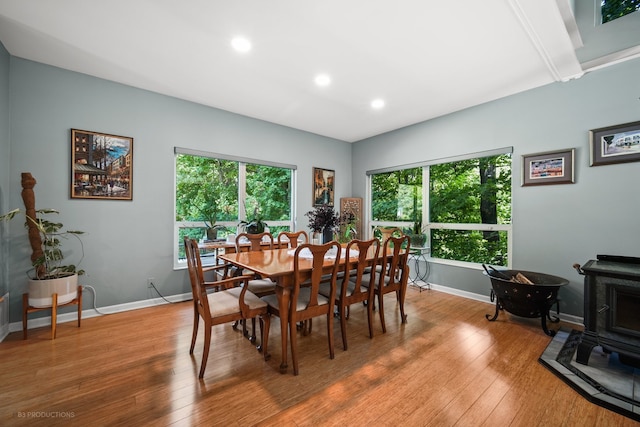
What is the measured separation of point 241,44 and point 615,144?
3839mm

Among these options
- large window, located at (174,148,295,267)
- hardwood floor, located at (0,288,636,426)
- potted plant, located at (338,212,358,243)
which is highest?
large window, located at (174,148,295,267)

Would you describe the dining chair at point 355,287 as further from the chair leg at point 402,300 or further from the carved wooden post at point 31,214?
the carved wooden post at point 31,214

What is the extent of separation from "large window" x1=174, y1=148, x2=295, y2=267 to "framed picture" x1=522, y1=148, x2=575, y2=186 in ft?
11.3

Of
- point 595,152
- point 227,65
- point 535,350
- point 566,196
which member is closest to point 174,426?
point 535,350

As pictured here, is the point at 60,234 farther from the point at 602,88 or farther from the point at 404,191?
the point at 602,88

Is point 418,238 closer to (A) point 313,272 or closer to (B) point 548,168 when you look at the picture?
(B) point 548,168

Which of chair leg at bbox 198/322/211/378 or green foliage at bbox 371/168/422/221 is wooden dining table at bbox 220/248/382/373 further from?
green foliage at bbox 371/168/422/221

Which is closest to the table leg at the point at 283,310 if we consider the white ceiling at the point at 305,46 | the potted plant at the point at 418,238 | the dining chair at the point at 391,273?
the dining chair at the point at 391,273

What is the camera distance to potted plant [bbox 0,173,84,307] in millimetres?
2445

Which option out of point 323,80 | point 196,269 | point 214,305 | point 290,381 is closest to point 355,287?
point 290,381

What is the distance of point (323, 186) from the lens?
518 cm

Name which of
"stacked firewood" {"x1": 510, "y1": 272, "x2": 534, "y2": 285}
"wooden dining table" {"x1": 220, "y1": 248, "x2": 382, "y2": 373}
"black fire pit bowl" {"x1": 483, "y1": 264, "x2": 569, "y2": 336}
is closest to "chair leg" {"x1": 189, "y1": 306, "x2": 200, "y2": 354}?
"wooden dining table" {"x1": 220, "y1": 248, "x2": 382, "y2": 373}

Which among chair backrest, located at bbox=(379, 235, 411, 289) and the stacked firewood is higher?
chair backrest, located at bbox=(379, 235, 411, 289)

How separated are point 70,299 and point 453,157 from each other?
16.5 feet
